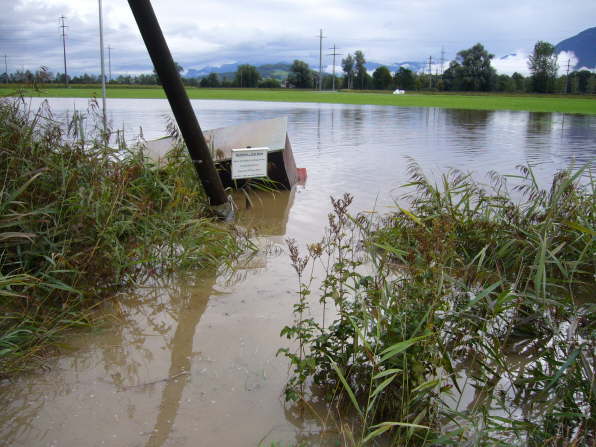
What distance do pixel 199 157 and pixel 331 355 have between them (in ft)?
12.1

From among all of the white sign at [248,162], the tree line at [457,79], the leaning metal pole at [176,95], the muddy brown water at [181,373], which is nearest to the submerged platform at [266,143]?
the white sign at [248,162]

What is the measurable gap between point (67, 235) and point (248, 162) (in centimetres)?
329

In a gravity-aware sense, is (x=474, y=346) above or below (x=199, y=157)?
below

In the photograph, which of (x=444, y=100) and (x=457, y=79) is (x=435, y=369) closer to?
(x=444, y=100)

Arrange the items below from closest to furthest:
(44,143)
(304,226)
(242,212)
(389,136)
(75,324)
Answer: (75,324), (44,143), (304,226), (242,212), (389,136)

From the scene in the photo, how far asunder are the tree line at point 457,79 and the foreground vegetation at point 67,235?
6956cm

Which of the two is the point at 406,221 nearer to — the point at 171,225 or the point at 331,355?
the point at 171,225

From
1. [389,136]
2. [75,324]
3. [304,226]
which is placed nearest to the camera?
[75,324]

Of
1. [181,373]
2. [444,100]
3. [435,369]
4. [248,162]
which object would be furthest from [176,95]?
[444,100]

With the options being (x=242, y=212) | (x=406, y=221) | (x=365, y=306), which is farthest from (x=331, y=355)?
(x=242, y=212)

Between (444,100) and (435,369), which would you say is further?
(444,100)

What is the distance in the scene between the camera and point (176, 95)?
6016 millimetres

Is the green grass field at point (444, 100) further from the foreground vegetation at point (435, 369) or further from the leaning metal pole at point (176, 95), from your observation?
the foreground vegetation at point (435, 369)

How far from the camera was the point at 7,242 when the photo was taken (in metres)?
Result: 4.01
